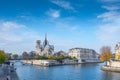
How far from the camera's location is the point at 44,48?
145750 mm

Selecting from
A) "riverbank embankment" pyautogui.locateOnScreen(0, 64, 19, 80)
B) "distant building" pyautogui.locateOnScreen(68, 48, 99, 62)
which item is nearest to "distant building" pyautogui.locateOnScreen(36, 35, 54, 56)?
"distant building" pyautogui.locateOnScreen(68, 48, 99, 62)

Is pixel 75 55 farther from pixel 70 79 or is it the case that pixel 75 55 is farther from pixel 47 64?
pixel 70 79

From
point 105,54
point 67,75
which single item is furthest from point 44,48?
point 67,75

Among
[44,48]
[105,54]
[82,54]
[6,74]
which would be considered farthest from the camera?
[44,48]

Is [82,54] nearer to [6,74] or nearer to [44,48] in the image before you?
[44,48]

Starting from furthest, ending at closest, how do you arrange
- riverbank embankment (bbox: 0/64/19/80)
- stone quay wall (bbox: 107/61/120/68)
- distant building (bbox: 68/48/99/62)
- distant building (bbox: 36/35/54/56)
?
distant building (bbox: 36/35/54/56)
distant building (bbox: 68/48/99/62)
stone quay wall (bbox: 107/61/120/68)
riverbank embankment (bbox: 0/64/19/80)

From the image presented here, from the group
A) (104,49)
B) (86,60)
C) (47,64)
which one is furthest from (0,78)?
(86,60)

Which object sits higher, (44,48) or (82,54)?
A: (44,48)

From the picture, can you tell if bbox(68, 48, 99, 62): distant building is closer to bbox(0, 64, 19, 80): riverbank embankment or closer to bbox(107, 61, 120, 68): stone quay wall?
bbox(107, 61, 120, 68): stone quay wall

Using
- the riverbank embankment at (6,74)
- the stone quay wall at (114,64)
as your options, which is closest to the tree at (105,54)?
the stone quay wall at (114,64)

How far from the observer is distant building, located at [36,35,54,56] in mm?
143400

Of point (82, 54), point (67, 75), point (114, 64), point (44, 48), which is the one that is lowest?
point (67, 75)

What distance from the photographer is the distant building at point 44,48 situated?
143 meters

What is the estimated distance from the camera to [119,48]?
80438mm
